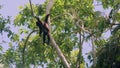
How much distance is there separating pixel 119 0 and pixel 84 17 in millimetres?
5910

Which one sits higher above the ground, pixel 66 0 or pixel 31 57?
pixel 66 0

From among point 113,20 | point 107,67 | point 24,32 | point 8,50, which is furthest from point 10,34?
point 107,67

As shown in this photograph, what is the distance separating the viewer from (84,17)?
18.7 metres

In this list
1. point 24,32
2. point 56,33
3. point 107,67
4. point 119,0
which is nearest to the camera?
point 107,67

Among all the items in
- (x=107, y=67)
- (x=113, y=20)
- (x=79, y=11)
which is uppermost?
(x=79, y=11)

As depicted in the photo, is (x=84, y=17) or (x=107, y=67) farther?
(x=84, y=17)

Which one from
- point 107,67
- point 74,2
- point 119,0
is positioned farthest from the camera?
point 74,2

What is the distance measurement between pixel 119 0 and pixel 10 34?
861 centimetres

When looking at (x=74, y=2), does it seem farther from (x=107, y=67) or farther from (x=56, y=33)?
(x=107, y=67)

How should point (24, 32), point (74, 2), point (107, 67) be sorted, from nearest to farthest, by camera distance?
1. point (107, 67)
2. point (74, 2)
3. point (24, 32)

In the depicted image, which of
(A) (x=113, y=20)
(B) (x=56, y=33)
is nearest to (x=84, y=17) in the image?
(B) (x=56, y=33)

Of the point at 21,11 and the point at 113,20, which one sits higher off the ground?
the point at 21,11

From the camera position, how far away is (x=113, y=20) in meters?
13.4

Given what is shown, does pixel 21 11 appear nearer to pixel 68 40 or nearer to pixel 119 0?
pixel 68 40
